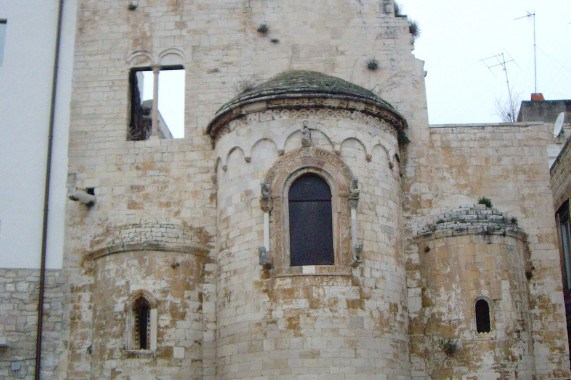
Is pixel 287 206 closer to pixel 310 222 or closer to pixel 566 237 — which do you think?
pixel 310 222

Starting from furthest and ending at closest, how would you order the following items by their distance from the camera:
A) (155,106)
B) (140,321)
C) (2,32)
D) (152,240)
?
(2,32)
(155,106)
(152,240)
(140,321)

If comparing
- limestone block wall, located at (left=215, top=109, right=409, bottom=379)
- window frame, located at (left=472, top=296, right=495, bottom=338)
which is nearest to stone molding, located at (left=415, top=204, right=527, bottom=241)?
limestone block wall, located at (left=215, top=109, right=409, bottom=379)

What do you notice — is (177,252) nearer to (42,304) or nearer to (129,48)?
(42,304)

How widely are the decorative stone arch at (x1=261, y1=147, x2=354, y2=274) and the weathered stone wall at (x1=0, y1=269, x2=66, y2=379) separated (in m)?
5.57

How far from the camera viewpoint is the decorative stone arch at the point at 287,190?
16.5m

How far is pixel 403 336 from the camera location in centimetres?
1706

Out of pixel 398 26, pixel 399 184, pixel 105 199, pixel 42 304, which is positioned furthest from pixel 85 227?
pixel 398 26

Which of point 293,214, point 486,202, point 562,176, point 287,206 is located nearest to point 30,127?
point 287,206

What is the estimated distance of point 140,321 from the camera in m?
17.3

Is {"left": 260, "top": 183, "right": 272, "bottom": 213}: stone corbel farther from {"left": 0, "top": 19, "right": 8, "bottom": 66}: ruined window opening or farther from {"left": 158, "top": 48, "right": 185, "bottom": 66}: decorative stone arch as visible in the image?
{"left": 0, "top": 19, "right": 8, "bottom": 66}: ruined window opening

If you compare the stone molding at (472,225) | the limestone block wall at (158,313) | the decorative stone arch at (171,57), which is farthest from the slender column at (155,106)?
the stone molding at (472,225)

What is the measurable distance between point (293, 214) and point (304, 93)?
2685mm

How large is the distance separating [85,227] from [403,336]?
26.0 ft

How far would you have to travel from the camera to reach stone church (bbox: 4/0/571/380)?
1652 centimetres
